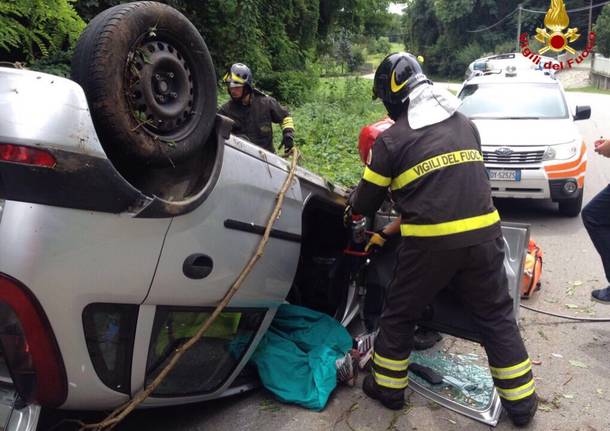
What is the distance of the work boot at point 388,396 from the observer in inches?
123

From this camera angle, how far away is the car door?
234 centimetres

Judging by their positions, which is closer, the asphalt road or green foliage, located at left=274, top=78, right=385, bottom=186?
the asphalt road

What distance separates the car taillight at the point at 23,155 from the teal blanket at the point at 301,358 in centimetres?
178

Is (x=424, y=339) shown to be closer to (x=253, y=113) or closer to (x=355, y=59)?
(x=253, y=113)

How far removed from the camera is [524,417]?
295 cm

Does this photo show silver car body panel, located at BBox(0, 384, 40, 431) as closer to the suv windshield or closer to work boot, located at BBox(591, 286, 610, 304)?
work boot, located at BBox(591, 286, 610, 304)

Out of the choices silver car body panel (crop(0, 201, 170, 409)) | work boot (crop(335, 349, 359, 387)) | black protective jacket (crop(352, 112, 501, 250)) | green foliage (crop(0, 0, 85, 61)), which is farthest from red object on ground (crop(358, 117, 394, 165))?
green foliage (crop(0, 0, 85, 61))

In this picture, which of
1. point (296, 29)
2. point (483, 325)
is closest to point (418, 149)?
point (483, 325)

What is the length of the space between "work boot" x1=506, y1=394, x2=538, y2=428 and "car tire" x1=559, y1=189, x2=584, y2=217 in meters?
4.40

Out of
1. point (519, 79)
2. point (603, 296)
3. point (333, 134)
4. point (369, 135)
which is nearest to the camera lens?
point (369, 135)

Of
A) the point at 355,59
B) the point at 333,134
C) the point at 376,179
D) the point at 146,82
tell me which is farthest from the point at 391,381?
the point at 355,59

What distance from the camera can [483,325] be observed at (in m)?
3.03

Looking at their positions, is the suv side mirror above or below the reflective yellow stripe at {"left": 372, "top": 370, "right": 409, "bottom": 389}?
above

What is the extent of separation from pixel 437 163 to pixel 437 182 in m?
0.09
